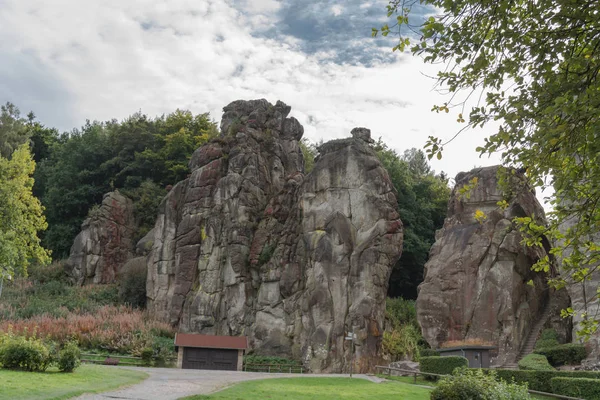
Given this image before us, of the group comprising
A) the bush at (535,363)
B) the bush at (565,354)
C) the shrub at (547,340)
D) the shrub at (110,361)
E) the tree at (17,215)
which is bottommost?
the shrub at (110,361)

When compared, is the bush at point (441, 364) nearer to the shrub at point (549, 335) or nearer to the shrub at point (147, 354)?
the shrub at point (549, 335)

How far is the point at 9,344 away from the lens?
66.4 feet

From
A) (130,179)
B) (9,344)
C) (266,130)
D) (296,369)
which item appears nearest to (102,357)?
(296,369)

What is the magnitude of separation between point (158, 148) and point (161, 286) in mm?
21270

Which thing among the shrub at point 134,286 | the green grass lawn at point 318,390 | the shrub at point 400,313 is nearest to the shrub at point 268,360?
the green grass lawn at point 318,390

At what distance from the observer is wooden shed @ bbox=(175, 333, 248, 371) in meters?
34.2

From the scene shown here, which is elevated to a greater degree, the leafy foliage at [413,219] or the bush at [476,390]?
the leafy foliage at [413,219]

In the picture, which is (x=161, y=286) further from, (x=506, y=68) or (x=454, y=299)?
(x=506, y=68)

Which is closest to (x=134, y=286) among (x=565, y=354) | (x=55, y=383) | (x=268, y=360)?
(x=268, y=360)

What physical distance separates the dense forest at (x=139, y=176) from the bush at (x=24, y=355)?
109 ft

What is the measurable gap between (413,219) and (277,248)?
1923cm

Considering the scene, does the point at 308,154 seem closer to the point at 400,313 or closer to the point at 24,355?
the point at 400,313

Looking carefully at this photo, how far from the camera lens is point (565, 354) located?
29188mm

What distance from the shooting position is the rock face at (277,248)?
3600 cm
